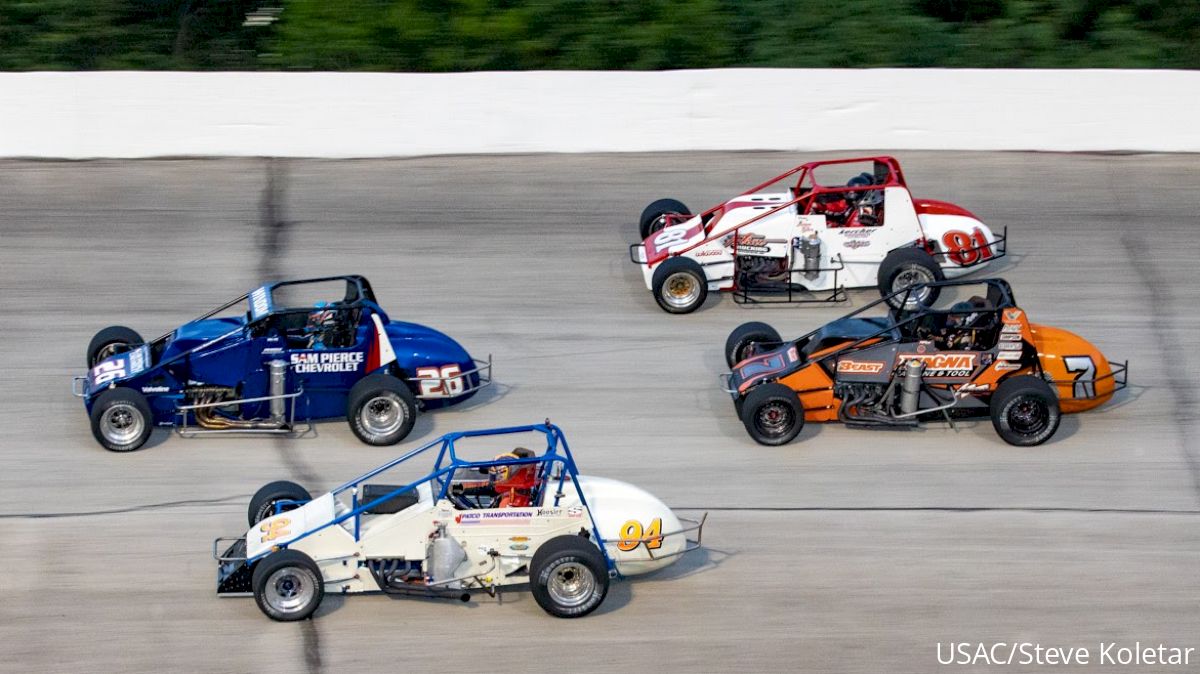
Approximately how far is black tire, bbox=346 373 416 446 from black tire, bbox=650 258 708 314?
3.75 metres

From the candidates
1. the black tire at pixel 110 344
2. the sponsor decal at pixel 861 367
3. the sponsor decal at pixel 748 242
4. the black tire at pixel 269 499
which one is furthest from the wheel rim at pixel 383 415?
the sponsor decal at pixel 748 242

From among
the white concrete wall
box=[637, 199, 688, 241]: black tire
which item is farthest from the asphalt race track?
box=[637, 199, 688, 241]: black tire

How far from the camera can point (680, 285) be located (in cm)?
1545

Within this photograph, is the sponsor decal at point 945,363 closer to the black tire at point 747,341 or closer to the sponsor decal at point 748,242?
the black tire at point 747,341

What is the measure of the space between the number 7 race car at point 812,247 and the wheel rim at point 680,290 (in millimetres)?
11

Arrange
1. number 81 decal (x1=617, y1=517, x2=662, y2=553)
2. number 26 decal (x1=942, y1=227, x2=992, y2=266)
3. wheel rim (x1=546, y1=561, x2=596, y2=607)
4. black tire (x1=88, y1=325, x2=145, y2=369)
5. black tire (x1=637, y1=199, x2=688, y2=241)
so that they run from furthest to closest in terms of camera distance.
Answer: black tire (x1=637, y1=199, x2=688, y2=241)
number 26 decal (x1=942, y1=227, x2=992, y2=266)
black tire (x1=88, y1=325, x2=145, y2=369)
number 81 decal (x1=617, y1=517, x2=662, y2=553)
wheel rim (x1=546, y1=561, x2=596, y2=607)

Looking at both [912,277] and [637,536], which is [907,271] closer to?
[912,277]

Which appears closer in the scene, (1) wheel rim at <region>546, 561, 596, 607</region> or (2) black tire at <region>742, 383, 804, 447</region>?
(1) wheel rim at <region>546, 561, 596, 607</region>

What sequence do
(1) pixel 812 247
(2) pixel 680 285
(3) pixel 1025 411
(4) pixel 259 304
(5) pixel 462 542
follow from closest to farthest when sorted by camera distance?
(5) pixel 462 542
(3) pixel 1025 411
(4) pixel 259 304
(2) pixel 680 285
(1) pixel 812 247

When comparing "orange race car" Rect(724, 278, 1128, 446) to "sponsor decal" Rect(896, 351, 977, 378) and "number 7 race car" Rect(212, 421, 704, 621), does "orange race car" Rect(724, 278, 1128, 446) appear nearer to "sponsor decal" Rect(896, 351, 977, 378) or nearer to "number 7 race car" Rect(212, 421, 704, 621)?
"sponsor decal" Rect(896, 351, 977, 378)

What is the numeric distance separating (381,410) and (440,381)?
69cm

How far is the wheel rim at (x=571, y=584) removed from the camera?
9750 mm

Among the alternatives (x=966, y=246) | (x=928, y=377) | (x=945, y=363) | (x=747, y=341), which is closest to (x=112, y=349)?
(x=747, y=341)

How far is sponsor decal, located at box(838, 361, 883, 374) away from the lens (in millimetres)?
12617
